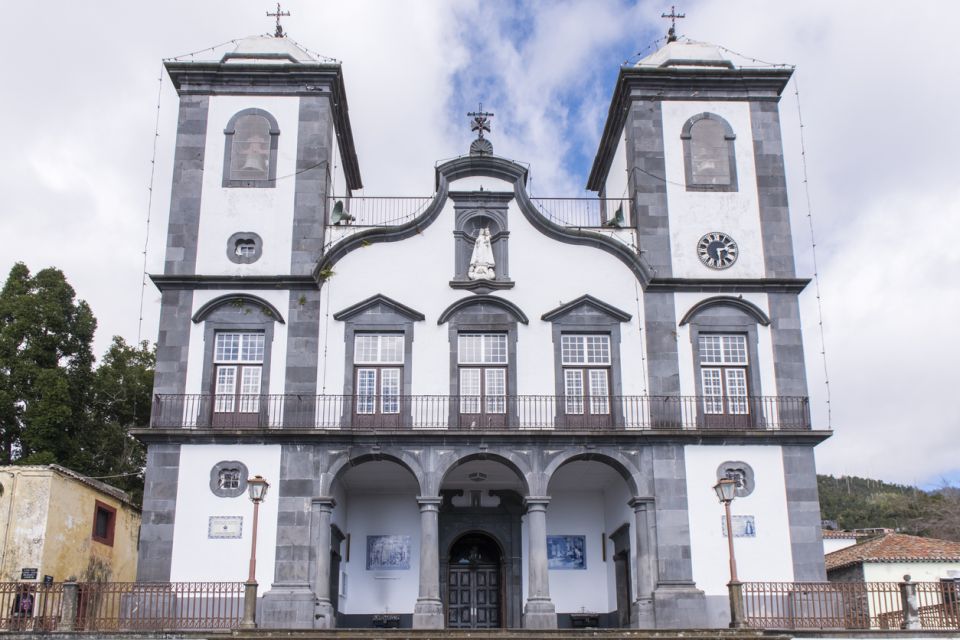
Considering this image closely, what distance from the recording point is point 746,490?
71.9 feet

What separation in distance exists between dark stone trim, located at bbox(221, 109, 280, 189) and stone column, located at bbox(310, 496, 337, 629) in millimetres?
7513

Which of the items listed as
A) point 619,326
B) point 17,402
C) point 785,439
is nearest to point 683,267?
point 619,326

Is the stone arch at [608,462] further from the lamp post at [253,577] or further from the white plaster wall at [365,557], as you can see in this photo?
the lamp post at [253,577]

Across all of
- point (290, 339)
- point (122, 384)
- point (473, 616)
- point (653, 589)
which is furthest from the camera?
point (122, 384)

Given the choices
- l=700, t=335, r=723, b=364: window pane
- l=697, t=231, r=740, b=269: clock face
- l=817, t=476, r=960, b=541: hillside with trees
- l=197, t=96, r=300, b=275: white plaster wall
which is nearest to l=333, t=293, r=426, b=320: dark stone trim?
l=197, t=96, r=300, b=275: white plaster wall

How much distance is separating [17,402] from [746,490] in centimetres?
2211

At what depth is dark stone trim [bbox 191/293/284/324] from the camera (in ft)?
75.2

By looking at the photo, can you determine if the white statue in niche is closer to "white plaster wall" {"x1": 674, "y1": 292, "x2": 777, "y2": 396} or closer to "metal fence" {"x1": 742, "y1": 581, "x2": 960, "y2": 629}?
"white plaster wall" {"x1": 674, "y1": 292, "x2": 777, "y2": 396}

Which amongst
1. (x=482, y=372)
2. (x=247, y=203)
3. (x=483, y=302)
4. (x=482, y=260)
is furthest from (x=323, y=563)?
(x=247, y=203)

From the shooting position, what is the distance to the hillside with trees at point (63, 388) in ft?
104

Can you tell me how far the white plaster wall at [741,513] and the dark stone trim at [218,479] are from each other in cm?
925

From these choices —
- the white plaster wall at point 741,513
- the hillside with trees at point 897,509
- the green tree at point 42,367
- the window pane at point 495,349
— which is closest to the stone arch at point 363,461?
the window pane at point 495,349

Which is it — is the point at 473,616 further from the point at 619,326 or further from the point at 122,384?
the point at 122,384

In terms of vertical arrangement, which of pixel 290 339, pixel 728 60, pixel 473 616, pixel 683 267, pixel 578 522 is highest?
pixel 728 60
